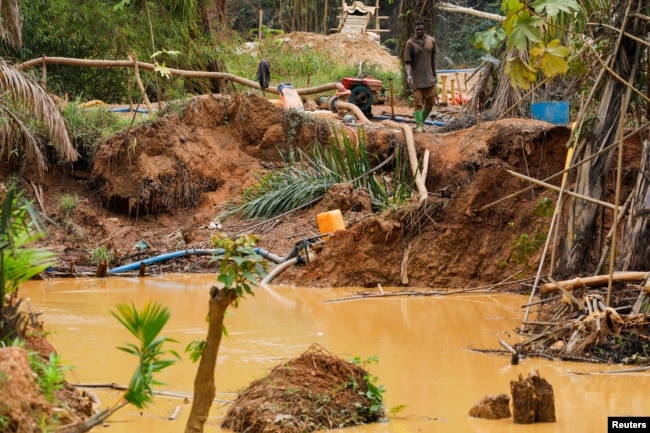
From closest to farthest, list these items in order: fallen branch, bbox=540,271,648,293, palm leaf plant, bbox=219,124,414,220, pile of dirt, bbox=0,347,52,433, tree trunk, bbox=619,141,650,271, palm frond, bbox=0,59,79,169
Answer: pile of dirt, bbox=0,347,52,433
fallen branch, bbox=540,271,648,293
tree trunk, bbox=619,141,650,271
palm frond, bbox=0,59,79,169
palm leaf plant, bbox=219,124,414,220

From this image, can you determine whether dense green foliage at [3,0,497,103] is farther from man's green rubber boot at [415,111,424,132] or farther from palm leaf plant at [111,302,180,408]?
palm leaf plant at [111,302,180,408]

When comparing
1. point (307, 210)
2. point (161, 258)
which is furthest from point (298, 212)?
point (161, 258)

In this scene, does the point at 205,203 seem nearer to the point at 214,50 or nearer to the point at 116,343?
the point at 214,50

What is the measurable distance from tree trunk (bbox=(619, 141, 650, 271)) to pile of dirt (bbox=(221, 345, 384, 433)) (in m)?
3.06

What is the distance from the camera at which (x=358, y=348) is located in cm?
766

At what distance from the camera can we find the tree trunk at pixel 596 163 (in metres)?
8.48

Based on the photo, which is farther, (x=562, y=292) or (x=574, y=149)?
(x=574, y=149)

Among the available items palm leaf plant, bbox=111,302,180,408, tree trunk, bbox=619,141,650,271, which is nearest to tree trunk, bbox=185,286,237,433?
palm leaf plant, bbox=111,302,180,408

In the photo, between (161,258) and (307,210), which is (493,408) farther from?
(307,210)

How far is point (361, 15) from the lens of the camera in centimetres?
3744

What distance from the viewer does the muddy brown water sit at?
5.59 metres

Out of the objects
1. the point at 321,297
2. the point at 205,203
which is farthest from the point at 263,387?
the point at 205,203

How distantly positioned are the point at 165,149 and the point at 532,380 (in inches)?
421

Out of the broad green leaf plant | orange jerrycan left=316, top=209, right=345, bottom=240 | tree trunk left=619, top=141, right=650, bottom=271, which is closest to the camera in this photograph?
the broad green leaf plant
